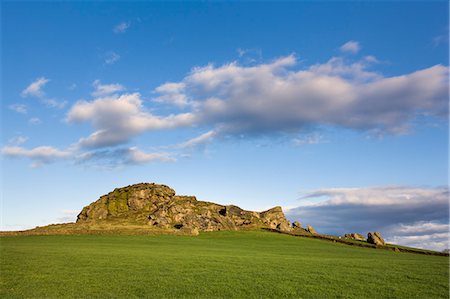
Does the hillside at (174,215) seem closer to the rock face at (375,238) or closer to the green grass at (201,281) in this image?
the rock face at (375,238)

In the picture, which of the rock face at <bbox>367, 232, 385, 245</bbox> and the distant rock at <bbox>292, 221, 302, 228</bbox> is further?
the distant rock at <bbox>292, 221, 302, 228</bbox>

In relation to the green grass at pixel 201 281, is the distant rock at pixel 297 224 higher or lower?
lower

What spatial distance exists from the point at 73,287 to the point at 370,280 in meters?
20.7

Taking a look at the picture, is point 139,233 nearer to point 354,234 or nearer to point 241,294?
point 241,294

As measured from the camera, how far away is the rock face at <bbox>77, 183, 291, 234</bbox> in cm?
12294

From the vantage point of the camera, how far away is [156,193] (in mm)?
166125

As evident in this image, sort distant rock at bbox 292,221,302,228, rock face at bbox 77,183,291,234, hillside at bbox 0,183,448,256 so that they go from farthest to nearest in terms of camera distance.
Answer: distant rock at bbox 292,221,302,228
rock face at bbox 77,183,291,234
hillside at bbox 0,183,448,256

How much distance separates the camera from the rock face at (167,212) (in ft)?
Answer: 403

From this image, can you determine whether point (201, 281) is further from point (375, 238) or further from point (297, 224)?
point (297, 224)

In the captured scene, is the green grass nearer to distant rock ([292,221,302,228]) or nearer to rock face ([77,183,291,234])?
rock face ([77,183,291,234])

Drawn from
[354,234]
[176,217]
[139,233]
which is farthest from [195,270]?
[354,234]

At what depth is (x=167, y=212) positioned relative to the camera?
454 feet

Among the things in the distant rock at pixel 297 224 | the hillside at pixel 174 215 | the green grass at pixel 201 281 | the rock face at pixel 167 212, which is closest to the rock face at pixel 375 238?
the hillside at pixel 174 215

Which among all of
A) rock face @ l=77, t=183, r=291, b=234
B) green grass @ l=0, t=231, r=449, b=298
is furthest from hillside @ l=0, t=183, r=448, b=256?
green grass @ l=0, t=231, r=449, b=298
